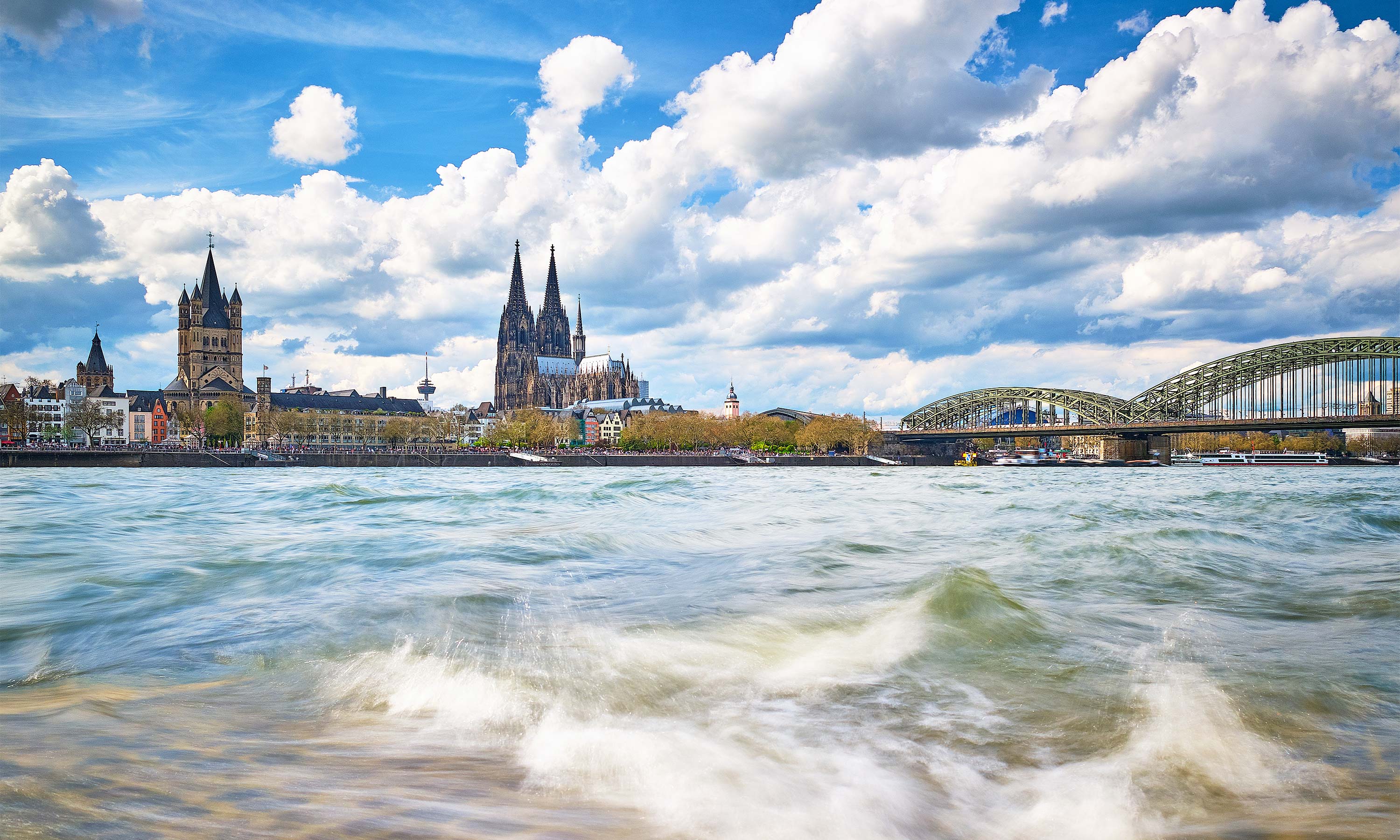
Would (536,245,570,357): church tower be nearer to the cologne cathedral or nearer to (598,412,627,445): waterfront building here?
the cologne cathedral

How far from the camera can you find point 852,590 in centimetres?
994

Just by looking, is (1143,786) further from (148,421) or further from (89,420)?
(148,421)

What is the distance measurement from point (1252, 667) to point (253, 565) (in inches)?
501

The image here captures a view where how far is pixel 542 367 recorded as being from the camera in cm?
18912

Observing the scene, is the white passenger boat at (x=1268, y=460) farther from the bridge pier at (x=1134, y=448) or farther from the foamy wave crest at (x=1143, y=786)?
the foamy wave crest at (x=1143, y=786)

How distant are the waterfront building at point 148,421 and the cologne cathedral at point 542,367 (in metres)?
66.7

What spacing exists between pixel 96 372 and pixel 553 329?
94068 millimetres

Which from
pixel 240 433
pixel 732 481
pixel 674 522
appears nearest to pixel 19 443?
pixel 240 433

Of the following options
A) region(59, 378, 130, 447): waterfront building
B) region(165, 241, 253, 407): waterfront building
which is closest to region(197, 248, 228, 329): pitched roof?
region(165, 241, 253, 407): waterfront building

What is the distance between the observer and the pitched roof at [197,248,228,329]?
146000 millimetres

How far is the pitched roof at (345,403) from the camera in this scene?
493 ft

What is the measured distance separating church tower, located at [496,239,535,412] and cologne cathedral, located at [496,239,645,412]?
0.11 meters

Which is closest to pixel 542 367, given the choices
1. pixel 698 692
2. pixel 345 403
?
pixel 345 403

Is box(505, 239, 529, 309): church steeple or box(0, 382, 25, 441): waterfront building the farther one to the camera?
box(505, 239, 529, 309): church steeple
